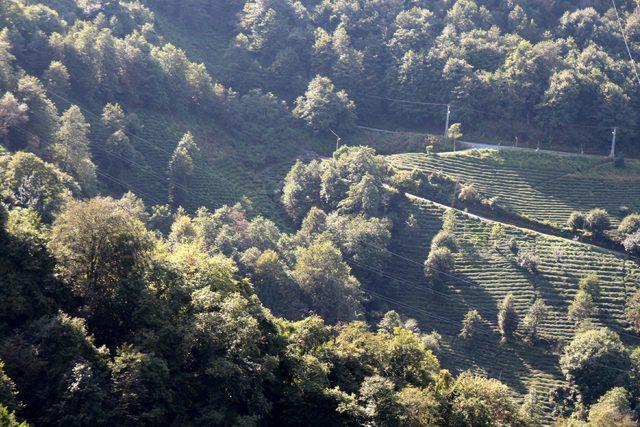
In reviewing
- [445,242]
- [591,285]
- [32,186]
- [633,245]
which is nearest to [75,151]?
[32,186]

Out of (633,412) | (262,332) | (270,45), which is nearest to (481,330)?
(633,412)

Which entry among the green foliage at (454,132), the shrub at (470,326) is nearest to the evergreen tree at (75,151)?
the shrub at (470,326)

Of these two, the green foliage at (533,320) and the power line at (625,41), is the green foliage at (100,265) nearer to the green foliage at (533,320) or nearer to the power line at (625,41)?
the green foliage at (533,320)

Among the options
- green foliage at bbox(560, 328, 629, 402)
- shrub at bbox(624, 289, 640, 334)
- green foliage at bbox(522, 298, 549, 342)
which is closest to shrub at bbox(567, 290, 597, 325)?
green foliage at bbox(522, 298, 549, 342)

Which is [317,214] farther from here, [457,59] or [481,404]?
[481,404]

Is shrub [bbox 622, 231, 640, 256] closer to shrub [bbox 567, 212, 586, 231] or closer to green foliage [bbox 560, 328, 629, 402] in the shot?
shrub [bbox 567, 212, 586, 231]

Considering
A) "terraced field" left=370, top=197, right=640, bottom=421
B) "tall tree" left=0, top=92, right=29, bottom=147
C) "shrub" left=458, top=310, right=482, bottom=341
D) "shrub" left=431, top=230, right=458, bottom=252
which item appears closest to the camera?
"terraced field" left=370, top=197, right=640, bottom=421

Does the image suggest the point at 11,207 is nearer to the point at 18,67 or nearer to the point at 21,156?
the point at 21,156
